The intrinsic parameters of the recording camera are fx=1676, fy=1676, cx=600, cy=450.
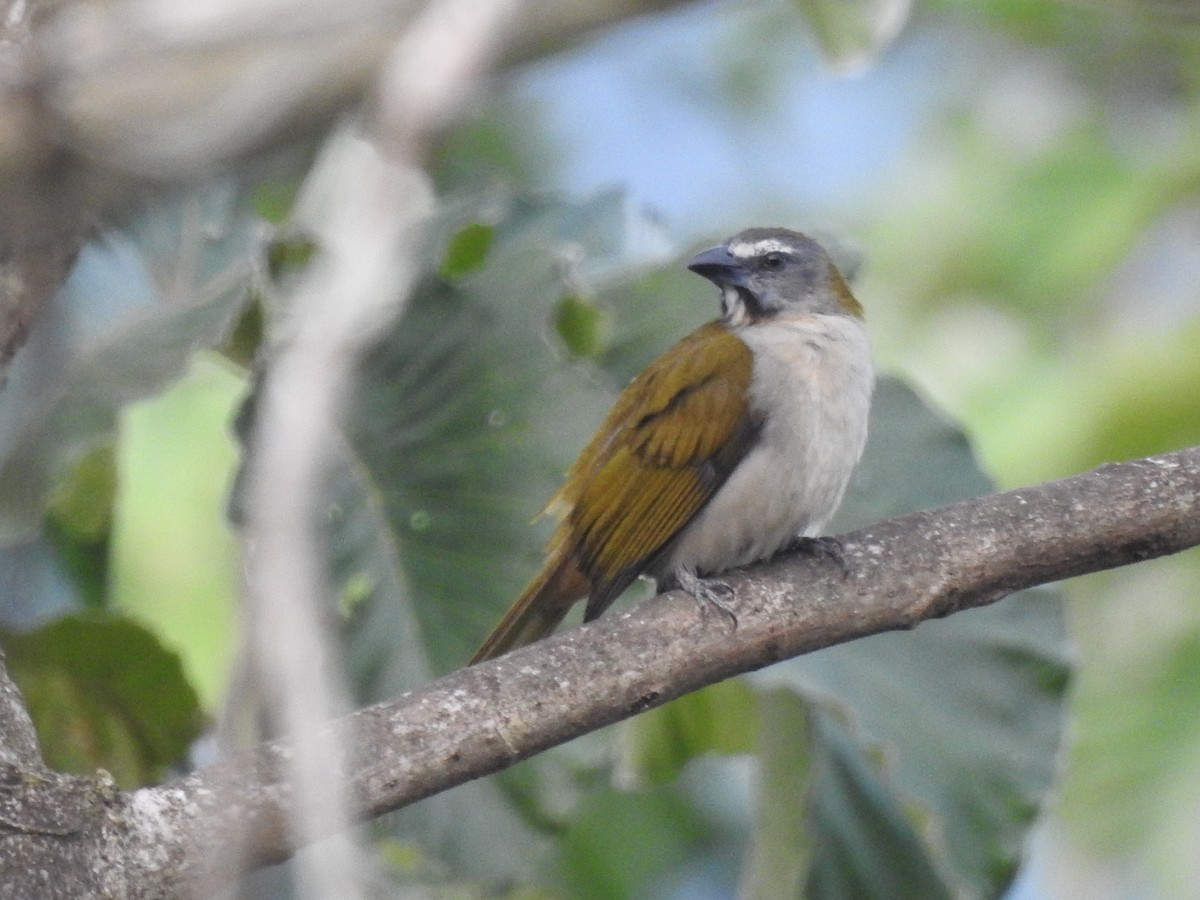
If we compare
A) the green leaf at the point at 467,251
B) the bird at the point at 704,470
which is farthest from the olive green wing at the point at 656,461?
the green leaf at the point at 467,251

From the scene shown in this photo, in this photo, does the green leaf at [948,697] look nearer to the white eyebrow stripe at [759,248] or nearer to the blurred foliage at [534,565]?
the blurred foliage at [534,565]

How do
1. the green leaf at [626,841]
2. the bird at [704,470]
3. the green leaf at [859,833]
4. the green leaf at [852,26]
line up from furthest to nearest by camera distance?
the green leaf at [626,841] → the green leaf at [852,26] → the green leaf at [859,833] → the bird at [704,470]

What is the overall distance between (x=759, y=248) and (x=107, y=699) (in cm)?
191

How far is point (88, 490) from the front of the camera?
3.99 metres

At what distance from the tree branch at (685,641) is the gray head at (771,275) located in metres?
1.12

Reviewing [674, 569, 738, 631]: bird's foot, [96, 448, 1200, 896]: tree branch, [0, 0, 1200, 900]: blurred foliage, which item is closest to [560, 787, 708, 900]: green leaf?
[0, 0, 1200, 900]: blurred foliage

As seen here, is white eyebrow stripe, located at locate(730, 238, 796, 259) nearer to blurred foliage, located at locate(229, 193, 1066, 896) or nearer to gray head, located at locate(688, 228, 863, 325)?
gray head, located at locate(688, 228, 863, 325)

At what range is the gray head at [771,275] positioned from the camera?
4.16m

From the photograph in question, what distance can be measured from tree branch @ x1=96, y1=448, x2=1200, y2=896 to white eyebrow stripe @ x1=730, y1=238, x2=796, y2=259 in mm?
1195

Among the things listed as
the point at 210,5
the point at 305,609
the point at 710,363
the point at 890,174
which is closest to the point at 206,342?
the point at 710,363

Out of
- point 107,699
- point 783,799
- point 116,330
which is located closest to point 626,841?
point 783,799

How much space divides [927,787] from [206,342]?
177cm

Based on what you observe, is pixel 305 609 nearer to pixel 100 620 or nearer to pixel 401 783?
pixel 401 783

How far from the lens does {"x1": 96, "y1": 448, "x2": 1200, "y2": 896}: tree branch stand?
230 centimetres
